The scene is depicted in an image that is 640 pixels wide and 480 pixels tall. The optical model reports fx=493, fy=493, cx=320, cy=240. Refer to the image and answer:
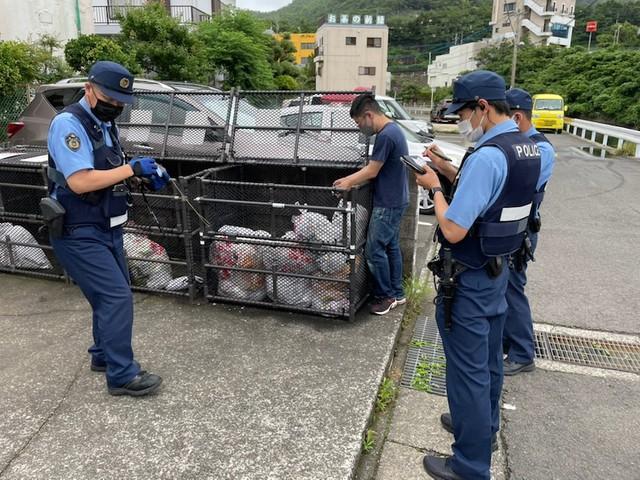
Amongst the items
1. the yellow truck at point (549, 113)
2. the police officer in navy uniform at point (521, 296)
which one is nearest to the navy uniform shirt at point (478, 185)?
the police officer in navy uniform at point (521, 296)

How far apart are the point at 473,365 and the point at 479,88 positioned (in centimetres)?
128

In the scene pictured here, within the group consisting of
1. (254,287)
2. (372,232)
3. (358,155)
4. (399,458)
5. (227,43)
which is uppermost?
(227,43)

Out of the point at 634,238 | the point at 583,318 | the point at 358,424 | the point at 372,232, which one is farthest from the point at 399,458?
the point at 634,238

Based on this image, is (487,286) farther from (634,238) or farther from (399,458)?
(634,238)

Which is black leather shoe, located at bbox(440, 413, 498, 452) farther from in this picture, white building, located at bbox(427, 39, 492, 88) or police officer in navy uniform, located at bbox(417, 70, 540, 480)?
white building, located at bbox(427, 39, 492, 88)

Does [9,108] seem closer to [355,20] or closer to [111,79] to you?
[111,79]

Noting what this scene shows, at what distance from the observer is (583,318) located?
4316 mm

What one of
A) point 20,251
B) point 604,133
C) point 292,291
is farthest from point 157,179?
point 604,133

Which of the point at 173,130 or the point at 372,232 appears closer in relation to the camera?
the point at 372,232

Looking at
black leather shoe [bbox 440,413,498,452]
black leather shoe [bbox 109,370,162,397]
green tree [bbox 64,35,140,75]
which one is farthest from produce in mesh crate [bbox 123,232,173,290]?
→ green tree [bbox 64,35,140,75]

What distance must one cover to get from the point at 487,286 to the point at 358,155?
8.00ft

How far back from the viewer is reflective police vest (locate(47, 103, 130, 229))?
2809 mm

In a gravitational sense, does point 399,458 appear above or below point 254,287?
below

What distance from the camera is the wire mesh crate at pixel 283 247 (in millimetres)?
3863
